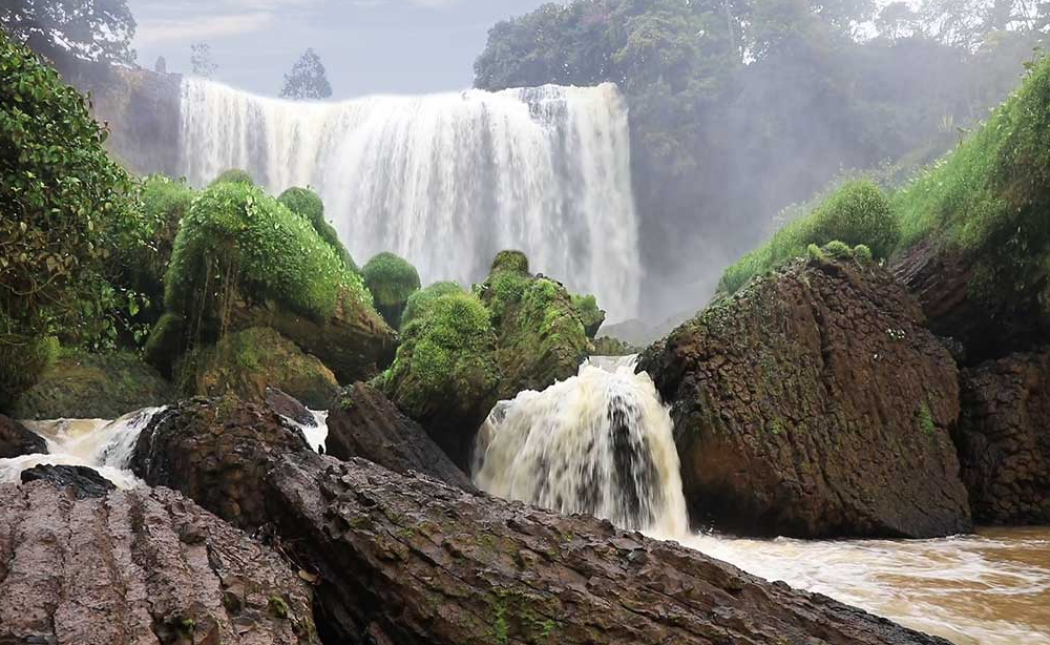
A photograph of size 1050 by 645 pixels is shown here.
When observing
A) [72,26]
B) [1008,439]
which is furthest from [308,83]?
[1008,439]

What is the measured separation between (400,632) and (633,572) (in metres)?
1.08

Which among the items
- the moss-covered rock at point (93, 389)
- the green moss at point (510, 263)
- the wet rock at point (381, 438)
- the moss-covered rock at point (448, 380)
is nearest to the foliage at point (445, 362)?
the moss-covered rock at point (448, 380)

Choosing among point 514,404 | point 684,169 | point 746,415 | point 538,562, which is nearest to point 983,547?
point 746,415

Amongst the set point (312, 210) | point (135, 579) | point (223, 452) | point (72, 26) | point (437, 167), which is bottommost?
point (135, 579)

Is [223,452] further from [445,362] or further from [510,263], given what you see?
[510,263]

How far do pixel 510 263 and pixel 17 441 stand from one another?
705 centimetres

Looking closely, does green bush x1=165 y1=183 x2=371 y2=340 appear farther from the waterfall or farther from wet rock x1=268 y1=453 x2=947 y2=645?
wet rock x1=268 y1=453 x2=947 y2=645

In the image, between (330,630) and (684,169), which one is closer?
(330,630)

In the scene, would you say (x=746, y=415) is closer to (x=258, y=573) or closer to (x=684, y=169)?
(x=258, y=573)

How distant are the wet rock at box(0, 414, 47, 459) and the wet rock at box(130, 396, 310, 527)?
3.11 m

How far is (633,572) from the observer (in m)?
3.57

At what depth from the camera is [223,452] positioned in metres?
5.39

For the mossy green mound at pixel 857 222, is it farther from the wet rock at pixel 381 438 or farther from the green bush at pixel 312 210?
the green bush at pixel 312 210

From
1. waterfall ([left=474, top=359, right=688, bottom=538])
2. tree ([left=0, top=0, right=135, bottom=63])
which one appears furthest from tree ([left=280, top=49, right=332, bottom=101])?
waterfall ([left=474, top=359, right=688, bottom=538])
